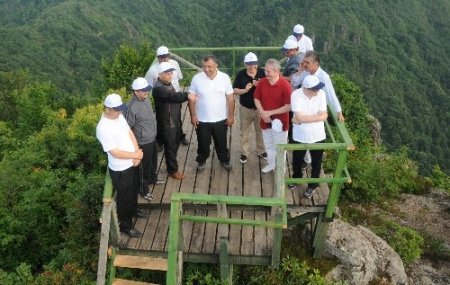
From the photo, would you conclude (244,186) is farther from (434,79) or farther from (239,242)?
(434,79)

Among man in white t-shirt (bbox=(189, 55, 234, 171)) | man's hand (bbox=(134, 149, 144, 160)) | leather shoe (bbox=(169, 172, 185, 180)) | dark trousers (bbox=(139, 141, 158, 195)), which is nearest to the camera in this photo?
man's hand (bbox=(134, 149, 144, 160))

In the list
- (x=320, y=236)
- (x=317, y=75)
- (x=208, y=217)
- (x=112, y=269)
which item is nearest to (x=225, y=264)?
(x=208, y=217)

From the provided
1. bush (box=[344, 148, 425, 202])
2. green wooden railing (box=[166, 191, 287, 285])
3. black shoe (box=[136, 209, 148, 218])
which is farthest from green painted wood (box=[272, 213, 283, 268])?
bush (box=[344, 148, 425, 202])

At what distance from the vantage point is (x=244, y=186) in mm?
6805

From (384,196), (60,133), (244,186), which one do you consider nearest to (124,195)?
(244,186)

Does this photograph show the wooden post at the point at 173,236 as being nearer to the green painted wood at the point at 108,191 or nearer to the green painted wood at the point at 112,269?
the green painted wood at the point at 108,191

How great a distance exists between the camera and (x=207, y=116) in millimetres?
6438

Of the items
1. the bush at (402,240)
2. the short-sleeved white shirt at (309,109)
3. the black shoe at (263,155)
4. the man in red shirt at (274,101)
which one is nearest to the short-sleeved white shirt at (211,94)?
the man in red shirt at (274,101)

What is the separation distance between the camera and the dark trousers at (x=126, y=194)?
5508 millimetres

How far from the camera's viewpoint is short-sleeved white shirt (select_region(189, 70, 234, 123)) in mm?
6266

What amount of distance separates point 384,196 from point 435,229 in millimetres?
1342

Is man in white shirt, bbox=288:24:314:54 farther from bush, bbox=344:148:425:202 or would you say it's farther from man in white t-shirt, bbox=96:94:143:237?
man in white t-shirt, bbox=96:94:143:237

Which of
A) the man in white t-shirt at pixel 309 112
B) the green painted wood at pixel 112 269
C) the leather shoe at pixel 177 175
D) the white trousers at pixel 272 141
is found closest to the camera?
the green painted wood at pixel 112 269

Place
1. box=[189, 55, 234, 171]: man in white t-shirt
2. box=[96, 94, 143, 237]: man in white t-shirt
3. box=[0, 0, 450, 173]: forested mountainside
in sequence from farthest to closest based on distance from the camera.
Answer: box=[0, 0, 450, 173]: forested mountainside
box=[189, 55, 234, 171]: man in white t-shirt
box=[96, 94, 143, 237]: man in white t-shirt
